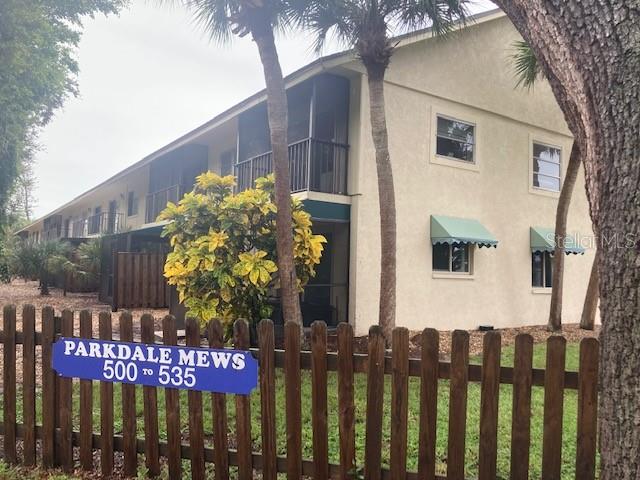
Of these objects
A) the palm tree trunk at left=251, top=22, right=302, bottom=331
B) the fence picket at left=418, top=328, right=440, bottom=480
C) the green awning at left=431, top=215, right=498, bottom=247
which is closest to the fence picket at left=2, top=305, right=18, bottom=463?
the fence picket at left=418, top=328, right=440, bottom=480

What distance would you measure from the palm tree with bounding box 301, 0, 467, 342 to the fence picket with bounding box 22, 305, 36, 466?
599 cm

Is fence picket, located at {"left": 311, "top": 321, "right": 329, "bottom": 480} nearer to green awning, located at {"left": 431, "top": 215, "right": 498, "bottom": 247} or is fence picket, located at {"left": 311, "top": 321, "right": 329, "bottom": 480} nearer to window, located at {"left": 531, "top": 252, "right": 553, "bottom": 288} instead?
green awning, located at {"left": 431, "top": 215, "right": 498, "bottom": 247}

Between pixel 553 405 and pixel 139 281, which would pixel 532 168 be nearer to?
pixel 139 281

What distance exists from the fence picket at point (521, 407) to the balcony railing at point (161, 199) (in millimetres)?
16773

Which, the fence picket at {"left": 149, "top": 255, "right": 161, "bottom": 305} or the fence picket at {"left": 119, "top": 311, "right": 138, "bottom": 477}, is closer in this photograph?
the fence picket at {"left": 119, "top": 311, "right": 138, "bottom": 477}

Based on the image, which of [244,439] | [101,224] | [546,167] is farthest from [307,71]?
[101,224]

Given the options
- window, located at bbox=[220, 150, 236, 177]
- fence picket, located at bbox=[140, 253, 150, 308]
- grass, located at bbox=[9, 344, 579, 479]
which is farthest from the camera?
window, located at bbox=[220, 150, 236, 177]

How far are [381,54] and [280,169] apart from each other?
2.99 metres

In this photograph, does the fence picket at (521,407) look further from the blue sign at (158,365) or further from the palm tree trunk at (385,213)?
the palm tree trunk at (385,213)

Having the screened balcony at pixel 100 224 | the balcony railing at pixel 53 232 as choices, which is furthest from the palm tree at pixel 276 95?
the balcony railing at pixel 53 232

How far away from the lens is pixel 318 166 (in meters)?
12.2

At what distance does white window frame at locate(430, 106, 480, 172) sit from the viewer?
12.9 m

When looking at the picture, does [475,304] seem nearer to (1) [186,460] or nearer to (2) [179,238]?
(2) [179,238]

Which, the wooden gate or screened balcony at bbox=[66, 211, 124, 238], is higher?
screened balcony at bbox=[66, 211, 124, 238]
